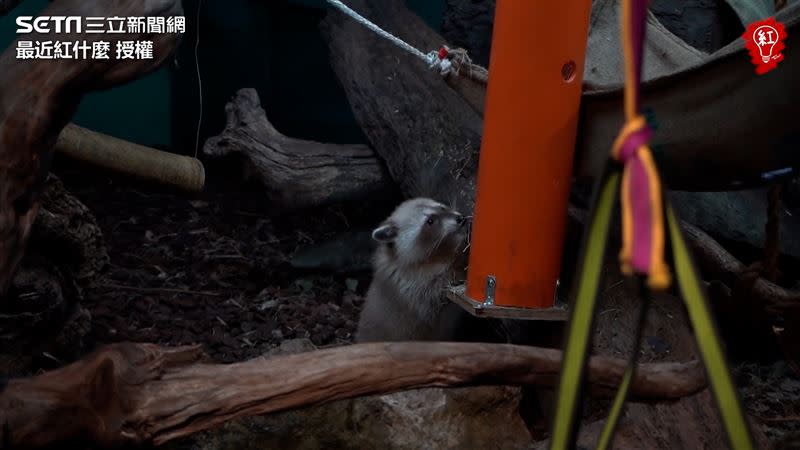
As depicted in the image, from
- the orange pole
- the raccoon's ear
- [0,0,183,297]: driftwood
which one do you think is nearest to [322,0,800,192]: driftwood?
the orange pole

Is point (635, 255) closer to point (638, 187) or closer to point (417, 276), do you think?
point (638, 187)

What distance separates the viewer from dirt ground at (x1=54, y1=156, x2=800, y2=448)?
16.5ft

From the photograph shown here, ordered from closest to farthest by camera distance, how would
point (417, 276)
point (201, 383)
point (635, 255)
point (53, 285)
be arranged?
point (635, 255) < point (201, 383) < point (53, 285) < point (417, 276)

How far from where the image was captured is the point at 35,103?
2.87 metres

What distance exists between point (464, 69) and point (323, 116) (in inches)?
135

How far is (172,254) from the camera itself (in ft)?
20.9

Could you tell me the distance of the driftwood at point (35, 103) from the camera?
111 inches

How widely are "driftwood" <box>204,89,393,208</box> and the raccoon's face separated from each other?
4.14 ft

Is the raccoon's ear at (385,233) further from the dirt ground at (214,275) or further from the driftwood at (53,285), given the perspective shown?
the driftwood at (53,285)

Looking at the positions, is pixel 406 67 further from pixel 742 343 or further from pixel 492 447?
pixel 492 447

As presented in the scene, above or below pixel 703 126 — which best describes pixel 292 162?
below

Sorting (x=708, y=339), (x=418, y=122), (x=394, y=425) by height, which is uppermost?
(x=418, y=122)

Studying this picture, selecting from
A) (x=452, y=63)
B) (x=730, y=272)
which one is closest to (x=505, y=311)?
(x=452, y=63)

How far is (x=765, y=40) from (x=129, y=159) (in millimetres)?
3289
